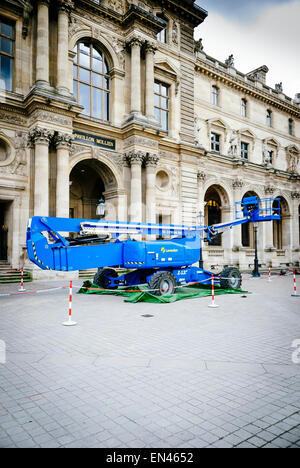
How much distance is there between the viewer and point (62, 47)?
61.3 ft

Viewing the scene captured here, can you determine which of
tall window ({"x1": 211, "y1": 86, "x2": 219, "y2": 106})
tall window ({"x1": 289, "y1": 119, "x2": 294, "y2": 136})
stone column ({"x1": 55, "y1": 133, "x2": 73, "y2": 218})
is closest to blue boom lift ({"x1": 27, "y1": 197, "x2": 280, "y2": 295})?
stone column ({"x1": 55, "y1": 133, "x2": 73, "y2": 218})

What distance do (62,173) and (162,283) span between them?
975 cm

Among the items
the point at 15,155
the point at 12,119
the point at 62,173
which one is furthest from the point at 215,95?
the point at 15,155

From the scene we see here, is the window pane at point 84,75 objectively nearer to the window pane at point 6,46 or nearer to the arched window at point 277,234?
the window pane at point 6,46

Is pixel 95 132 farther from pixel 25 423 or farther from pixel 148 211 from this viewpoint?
pixel 25 423

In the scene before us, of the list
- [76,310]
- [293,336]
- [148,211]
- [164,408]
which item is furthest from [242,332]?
[148,211]

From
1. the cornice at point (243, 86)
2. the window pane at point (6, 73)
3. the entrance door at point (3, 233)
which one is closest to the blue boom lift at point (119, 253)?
the entrance door at point (3, 233)

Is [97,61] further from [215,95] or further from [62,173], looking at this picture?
[215,95]

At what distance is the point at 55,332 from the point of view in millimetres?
7219

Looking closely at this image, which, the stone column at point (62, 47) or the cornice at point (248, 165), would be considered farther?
the cornice at point (248, 165)

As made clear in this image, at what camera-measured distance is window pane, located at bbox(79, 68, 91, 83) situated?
2139cm

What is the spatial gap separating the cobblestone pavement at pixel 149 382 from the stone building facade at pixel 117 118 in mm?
11923

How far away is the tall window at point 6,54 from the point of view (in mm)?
18656

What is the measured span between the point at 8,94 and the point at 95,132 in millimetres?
5315
